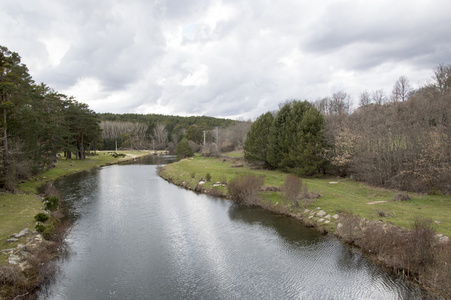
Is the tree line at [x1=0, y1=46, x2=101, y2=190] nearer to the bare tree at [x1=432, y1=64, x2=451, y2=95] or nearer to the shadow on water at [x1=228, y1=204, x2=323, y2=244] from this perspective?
the shadow on water at [x1=228, y1=204, x2=323, y2=244]

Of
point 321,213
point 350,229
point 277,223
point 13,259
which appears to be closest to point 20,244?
point 13,259

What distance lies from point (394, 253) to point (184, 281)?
920cm

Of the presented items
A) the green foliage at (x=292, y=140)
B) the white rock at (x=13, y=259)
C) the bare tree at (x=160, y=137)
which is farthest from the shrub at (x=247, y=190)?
the bare tree at (x=160, y=137)

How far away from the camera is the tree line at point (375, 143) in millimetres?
18859

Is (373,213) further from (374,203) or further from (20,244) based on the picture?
(20,244)

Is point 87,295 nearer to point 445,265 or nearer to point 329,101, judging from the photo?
point 445,265

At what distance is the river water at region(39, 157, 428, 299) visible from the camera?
1027 centimetres

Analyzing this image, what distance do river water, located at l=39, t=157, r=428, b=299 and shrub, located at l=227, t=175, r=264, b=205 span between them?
154cm

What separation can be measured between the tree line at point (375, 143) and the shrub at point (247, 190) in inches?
335

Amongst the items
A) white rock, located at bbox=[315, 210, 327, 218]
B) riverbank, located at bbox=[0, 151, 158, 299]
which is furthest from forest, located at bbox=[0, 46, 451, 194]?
white rock, located at bbox=[315, 210, 327, 218]

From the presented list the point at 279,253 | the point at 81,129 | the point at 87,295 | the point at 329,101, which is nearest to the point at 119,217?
the point at 87,295

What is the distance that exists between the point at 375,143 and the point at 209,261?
18715 mm

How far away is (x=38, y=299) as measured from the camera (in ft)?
31.7

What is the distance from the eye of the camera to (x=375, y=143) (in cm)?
2356
